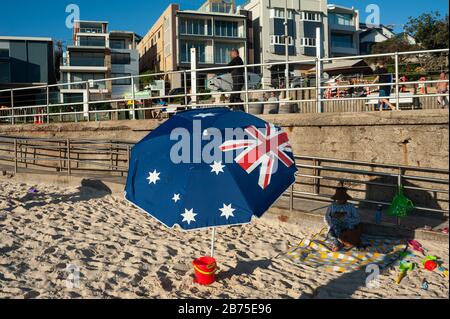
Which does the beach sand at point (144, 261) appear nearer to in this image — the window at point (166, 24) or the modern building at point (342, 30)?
the window at point (166, 24)

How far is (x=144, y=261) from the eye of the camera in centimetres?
588

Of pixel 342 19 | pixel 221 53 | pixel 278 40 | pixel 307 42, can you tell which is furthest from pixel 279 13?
pixel 342 19

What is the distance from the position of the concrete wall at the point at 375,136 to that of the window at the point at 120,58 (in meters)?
47.4

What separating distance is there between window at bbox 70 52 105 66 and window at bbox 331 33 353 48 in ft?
98.7

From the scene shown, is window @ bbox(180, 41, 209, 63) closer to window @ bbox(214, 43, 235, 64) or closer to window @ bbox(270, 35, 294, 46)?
window @ bbox(214, 43, 235, 64)

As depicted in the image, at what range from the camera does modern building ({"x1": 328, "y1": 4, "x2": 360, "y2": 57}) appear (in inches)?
2290

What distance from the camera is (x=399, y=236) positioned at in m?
6.66

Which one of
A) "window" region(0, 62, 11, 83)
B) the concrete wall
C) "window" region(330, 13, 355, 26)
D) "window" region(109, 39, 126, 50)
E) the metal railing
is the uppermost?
"window" region(330, 13, 355, 26)

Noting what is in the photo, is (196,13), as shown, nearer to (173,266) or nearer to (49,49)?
(49,49)

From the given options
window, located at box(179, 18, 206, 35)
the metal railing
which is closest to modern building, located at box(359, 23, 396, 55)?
window, located at box(179, 18, 206, 35)

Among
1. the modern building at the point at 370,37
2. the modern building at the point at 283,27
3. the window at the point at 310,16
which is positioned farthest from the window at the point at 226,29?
the modern building at the point at 370,37

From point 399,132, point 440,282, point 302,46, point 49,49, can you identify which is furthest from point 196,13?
point 440,282

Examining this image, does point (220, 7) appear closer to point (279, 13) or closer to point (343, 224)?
point (279, 13)

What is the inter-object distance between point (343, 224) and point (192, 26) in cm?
4601
